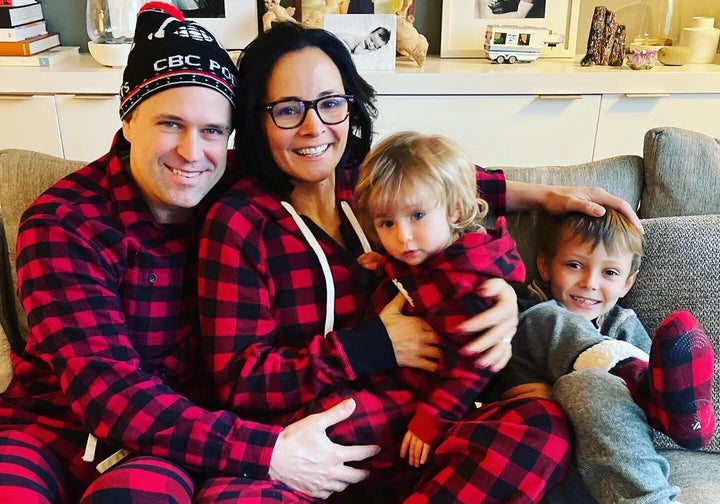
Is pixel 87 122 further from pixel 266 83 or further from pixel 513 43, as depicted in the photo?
pixel 513 43

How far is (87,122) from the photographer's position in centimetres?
254

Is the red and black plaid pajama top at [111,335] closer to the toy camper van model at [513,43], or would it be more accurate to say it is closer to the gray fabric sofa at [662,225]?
the gray fabric sofa at [662,225]

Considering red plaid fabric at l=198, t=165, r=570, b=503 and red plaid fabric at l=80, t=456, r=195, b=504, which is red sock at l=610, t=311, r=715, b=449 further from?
→ red plaid fabric at l=80, t=456, r=195, b=504

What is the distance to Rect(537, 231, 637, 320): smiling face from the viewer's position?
4.78ft

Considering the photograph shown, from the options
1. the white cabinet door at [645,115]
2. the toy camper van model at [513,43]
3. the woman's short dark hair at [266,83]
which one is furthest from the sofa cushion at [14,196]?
the white cabinet door at [645,115]

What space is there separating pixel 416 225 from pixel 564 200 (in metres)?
0.43

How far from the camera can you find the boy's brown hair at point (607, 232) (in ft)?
4.75

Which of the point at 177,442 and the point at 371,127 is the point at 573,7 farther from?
the point at 177,442

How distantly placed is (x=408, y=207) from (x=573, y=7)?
201 centimetres

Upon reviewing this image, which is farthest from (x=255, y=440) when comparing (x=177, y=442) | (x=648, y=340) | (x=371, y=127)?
(x=648, y=340)

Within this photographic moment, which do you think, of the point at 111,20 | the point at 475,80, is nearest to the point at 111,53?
the point at 111,20

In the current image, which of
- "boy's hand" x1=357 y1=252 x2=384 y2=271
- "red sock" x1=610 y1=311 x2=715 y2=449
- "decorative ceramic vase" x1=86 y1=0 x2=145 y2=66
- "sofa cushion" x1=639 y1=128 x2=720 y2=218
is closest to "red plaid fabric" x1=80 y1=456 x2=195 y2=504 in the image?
"boy's hand" x1=357 y1=252 x2=384 y2=271

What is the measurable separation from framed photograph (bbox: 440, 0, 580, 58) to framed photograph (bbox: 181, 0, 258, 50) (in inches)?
31.9

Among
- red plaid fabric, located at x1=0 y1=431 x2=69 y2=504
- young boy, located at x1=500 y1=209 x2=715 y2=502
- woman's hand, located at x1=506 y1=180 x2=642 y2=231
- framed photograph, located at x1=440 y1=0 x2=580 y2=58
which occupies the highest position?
framed photograph, located at x1=440 y1=0 x2=580 y2=58
